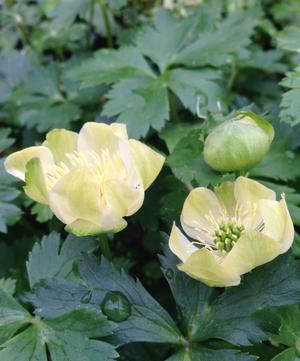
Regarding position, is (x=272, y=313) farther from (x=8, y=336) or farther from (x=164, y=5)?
(x=164, y=5)

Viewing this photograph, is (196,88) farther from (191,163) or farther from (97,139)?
(97,139)

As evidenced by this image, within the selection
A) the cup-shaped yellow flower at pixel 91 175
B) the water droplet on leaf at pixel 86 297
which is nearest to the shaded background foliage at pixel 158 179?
the water droplet on leaf at pixel 86 297

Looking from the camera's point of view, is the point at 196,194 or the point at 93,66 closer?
the point at 196,194

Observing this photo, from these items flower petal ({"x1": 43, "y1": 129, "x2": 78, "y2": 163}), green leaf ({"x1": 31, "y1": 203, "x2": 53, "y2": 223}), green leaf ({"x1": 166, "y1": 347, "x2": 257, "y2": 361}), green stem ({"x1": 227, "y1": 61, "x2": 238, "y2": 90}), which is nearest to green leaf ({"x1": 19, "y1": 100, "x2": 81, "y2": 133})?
green leaf ({"x1": 31, "y1": 203, "x2": 53, "y2": 223})

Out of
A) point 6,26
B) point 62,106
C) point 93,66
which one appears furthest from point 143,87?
point 6,26

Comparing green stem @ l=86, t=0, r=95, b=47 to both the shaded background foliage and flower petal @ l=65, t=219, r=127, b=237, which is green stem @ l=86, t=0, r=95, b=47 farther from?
flower petal @ l=65, t=219, r=127, b=237

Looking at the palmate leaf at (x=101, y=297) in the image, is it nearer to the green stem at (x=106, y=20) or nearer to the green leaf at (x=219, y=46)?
the green leaf at (x=219, y=46)

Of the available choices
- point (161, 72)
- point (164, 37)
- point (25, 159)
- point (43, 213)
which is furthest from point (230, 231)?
point (164, 37)
